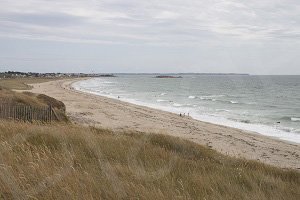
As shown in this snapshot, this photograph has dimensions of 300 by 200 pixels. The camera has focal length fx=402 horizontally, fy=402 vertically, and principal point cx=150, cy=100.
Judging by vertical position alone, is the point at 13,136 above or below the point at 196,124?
above

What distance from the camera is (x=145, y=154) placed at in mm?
7594

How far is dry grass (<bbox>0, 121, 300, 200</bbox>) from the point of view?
4.77m

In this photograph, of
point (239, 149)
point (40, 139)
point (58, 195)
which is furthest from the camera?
point (239, 149)

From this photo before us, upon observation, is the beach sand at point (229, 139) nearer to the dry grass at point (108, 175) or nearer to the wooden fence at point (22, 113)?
the wooden fence at point (22, 113)

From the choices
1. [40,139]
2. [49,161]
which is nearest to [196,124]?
[40,139]

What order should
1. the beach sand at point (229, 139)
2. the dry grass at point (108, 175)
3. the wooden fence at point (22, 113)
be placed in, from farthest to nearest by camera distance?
the beach sand at point (229, 139)
the wooden fence at point (22, 113)
the dry grass at point (108, 175)

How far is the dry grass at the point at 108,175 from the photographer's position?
15.7 feet

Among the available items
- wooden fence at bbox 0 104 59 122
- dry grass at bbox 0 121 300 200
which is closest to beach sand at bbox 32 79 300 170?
wooden fence at bbox 0 104 59 122

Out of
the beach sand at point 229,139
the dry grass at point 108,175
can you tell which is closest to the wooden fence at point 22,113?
the beach sand at point 229,139

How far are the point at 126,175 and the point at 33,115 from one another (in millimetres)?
11266

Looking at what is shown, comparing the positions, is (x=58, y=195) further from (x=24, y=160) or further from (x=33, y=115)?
(x=33, y=115)

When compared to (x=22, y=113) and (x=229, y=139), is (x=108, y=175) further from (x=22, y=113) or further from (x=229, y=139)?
(x=229, y=139)

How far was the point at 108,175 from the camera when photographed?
5.57m

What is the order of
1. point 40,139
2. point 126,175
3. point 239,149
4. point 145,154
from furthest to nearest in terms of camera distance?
point 239,149, point 40,139, point 145,154, point 126,175
